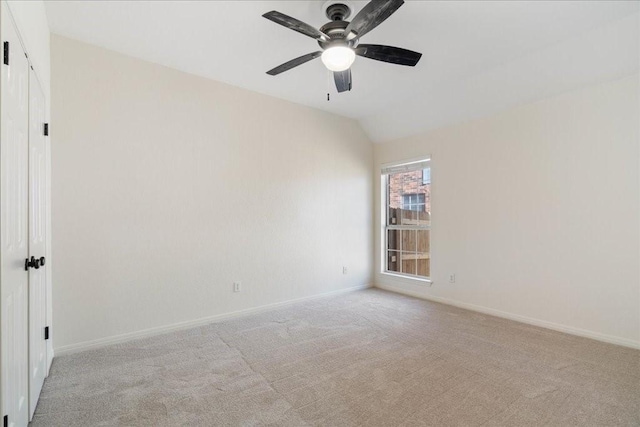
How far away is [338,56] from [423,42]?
1162mm

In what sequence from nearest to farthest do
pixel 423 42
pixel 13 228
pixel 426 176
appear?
pixel 13 228, pixel 423 42, pixel 426 176

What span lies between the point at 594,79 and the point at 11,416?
4.97 meters

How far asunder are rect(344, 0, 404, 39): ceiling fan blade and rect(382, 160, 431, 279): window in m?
2.92

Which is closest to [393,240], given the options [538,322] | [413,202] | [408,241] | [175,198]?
[408,241]

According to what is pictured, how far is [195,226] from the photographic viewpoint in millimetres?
3484

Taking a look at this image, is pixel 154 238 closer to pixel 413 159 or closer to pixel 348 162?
pixel 348 162

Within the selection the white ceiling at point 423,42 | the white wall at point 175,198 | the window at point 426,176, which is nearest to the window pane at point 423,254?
the window at point 426,176

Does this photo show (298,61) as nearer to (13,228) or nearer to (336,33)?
(336,33)

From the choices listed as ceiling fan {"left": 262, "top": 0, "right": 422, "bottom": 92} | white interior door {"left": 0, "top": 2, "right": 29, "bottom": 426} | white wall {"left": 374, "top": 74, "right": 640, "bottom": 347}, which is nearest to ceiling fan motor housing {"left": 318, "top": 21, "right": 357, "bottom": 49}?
ceiling fan {"left": 262, "top": 0, "right": 422, "bottom": 92}

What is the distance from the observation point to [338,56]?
216 cm

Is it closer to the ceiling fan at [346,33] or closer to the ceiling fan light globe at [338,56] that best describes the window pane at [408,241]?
the ceiling fan at [346,33]

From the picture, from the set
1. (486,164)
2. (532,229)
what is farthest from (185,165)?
(532,229)

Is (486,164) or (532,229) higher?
(486,164)

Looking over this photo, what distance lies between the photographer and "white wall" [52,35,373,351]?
9.21ft
